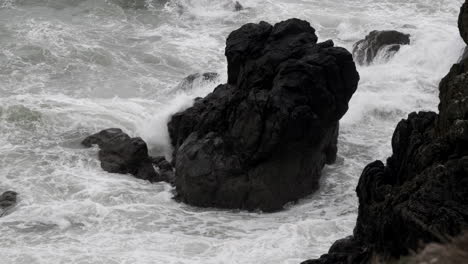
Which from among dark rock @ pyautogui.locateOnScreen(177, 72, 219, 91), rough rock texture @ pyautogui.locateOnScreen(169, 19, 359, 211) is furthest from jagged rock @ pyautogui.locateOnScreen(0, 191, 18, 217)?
dark rock @ pyautogui.locateOnScreen(177, 72, 219, 91)

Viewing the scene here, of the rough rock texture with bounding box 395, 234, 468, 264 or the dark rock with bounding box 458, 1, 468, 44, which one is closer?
the rough rock texture with bounding box 395, 234, 468, 264

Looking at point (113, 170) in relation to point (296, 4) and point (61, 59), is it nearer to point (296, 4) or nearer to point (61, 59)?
point (61, 59)

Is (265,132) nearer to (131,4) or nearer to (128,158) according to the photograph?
(128,158)

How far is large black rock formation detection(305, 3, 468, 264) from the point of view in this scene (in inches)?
401

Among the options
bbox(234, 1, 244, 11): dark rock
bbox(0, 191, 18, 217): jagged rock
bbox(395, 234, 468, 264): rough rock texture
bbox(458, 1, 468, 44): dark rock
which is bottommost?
bbox(0, 191, 18, 217): jagged rock

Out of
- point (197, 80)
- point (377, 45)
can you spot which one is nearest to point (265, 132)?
point (197, 80)

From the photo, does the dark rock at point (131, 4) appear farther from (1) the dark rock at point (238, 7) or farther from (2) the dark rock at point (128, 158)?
(2) the dark rock at point (128, 158)

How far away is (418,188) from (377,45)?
20.7 metres

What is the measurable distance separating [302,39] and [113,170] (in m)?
6.96

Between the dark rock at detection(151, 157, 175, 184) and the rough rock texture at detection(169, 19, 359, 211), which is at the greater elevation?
the rough rock texture at detection(169, 19, 359, 211)

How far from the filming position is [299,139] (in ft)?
61.7

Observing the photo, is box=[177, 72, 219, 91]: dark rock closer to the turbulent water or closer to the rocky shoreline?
the turbulent water

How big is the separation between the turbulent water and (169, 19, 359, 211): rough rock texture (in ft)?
1.89

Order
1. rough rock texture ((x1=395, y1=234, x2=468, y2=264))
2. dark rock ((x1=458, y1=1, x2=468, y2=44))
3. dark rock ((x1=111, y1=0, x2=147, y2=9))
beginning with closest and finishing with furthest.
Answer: rough rock texture ((x1=395, y1=234, x2=468, y2=264))
dark rock ((x1=458, y1=1, x2=468, y2=44))
dark rock ((x1=111, y1=0, x2=147, y2=9))
